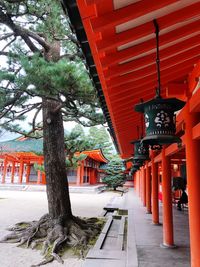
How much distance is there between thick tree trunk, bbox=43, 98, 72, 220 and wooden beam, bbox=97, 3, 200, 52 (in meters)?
5.40

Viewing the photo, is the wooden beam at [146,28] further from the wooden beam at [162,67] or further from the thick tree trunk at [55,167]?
the thick tree trunk at [55,167]

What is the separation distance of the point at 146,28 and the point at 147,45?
294mm

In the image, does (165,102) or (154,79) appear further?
(154,79)

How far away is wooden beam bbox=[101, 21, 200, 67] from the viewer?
2.13 m

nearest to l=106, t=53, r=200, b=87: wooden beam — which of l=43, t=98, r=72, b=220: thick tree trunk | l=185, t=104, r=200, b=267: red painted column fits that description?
l=185, t=104, r=200, b=267: red painted column

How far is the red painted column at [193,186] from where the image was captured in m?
2.89

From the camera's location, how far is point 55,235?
6.33 m

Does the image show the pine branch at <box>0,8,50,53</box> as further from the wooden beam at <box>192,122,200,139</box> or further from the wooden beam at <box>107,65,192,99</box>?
the wooden beam at <box>192,122,200,139</box>

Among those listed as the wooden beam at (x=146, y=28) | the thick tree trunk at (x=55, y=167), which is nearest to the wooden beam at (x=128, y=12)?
the wooden beam at (x=146, y=28)

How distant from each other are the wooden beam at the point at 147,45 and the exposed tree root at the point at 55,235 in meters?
4.81

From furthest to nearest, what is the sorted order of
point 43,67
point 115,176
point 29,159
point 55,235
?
point 29,159 → point 115,176 → point 55,235 → point 43,67

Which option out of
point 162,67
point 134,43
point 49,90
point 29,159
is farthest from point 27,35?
point 29,159

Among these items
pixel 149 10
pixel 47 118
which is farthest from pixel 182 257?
pixel 47 118

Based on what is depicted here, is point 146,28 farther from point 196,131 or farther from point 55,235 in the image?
point 55,235
